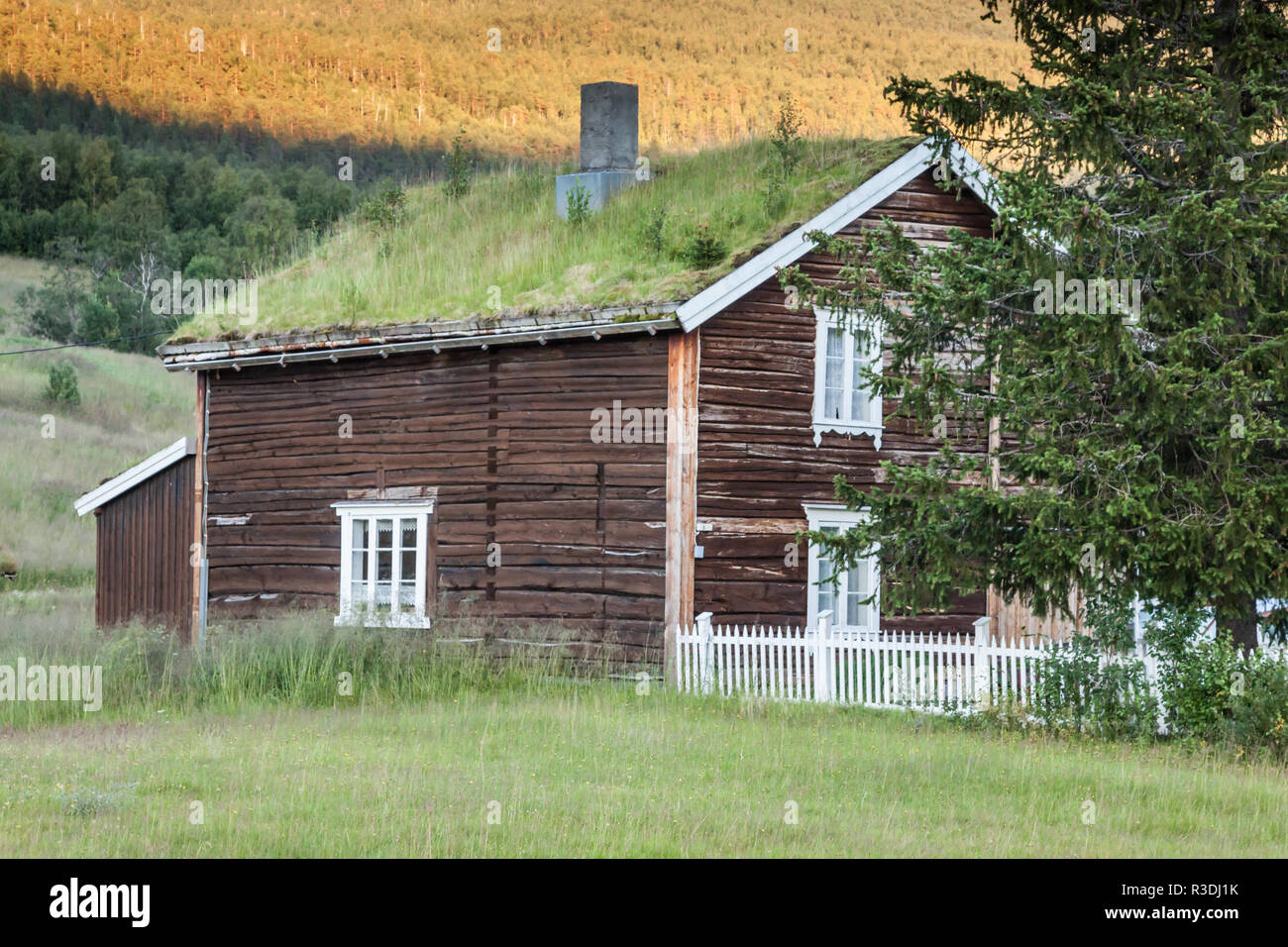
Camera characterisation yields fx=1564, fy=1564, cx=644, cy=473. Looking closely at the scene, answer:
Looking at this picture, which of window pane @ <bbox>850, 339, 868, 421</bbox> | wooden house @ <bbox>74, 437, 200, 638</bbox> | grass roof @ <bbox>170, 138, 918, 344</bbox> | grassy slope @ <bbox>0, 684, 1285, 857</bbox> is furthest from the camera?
wooden house @ <bbox>74, 437, 200, 638</bbox>

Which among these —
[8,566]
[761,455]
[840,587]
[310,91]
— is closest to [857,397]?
[761,455]

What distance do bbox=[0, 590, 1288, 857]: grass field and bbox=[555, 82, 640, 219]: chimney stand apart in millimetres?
9615

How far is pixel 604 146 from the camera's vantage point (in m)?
25.3

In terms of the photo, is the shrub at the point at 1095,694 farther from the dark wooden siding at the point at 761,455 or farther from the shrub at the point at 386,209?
the shrub at the point at 386,209

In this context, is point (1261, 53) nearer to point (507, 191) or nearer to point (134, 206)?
point (507, 191)

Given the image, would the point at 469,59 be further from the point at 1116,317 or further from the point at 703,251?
the point at 1116,317

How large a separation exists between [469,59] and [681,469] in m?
111

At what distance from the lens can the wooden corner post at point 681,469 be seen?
19656 mm

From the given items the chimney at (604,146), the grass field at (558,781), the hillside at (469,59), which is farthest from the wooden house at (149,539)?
the hillside at (469,59)

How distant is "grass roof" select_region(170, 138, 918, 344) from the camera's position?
2080cm

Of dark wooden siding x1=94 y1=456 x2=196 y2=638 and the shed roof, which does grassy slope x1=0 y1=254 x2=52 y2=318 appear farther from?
the shed roof

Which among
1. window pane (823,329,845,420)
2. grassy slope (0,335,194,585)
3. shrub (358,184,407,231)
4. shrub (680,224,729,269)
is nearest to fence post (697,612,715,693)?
window pane (823,329,845,420)

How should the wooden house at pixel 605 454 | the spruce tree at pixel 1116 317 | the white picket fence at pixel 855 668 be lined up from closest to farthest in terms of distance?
the spruce tree at pixel 1116 317 < the white picket fence at pixel 855 668 < the wooden house at pixel 605 454

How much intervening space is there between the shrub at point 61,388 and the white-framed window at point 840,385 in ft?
170
